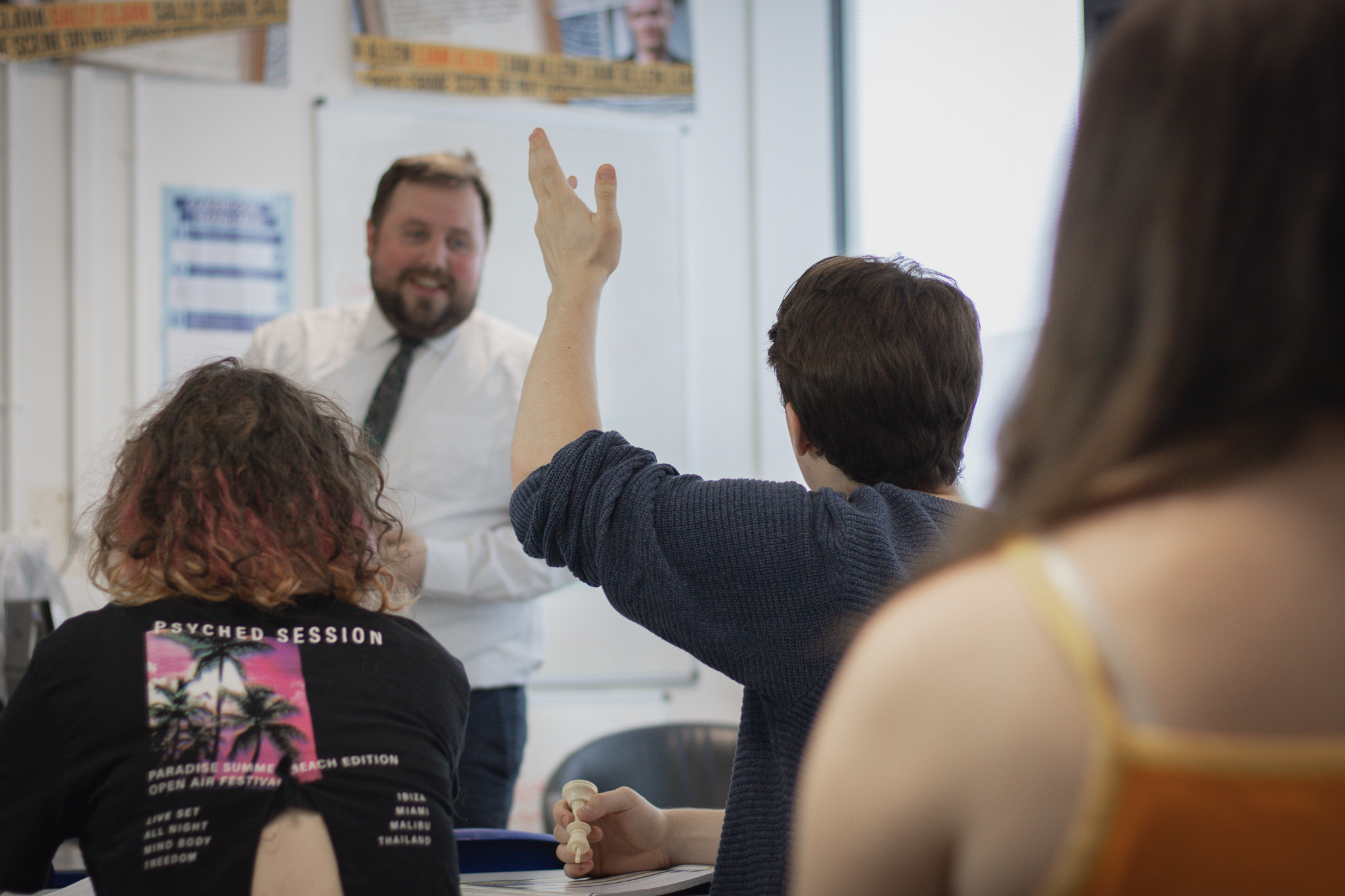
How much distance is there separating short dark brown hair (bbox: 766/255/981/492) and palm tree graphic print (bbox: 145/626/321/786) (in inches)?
22.3

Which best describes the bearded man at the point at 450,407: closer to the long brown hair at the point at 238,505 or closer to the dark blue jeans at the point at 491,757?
the dark blue jeans at the point at 491,757

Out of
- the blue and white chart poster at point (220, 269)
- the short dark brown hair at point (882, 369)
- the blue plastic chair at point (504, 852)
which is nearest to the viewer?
the short dark brown hair at point (882, 369)

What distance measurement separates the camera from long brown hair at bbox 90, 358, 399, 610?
3.71ft

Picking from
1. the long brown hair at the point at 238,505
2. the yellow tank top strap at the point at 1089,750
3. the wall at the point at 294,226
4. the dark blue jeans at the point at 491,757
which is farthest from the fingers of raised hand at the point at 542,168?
the wall at the point at 294,226

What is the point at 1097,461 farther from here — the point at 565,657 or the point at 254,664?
the point at 565,657

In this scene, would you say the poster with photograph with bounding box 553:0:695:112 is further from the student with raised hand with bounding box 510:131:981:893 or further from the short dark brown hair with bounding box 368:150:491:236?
the student with raised hand with bounding box 510:131:981:893

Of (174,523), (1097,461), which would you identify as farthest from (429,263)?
(1097,461)

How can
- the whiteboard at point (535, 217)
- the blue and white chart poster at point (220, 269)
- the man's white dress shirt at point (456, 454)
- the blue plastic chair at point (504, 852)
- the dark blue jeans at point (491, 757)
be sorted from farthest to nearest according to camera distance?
the whiteboard at point (535, 217)
the blue and white chart poster at point (220, 269)
the man's white dress shirt at point (456, 454)
the dark blue jeans at point (491, 757)
the blue plastic chair at point (504, 852)

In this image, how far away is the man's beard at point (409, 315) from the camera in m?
2.68

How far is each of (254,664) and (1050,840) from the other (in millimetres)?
835

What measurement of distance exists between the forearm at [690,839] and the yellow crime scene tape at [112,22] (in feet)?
9.35

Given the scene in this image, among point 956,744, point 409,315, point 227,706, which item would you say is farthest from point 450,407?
point 956,744

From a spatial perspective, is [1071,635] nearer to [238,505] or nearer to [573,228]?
[573,228]

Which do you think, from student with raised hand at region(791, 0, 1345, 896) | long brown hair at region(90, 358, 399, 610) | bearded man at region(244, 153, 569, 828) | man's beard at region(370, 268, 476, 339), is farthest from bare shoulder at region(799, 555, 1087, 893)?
man's beard at region(370, 268, 476, 339)
